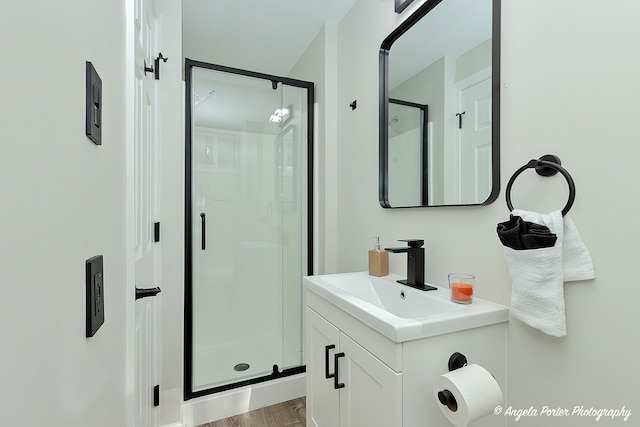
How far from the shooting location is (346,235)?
6.89 feet

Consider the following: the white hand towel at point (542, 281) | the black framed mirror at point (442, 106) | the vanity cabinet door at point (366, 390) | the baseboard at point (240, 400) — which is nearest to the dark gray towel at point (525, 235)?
the white hand towel at point (542, 281)

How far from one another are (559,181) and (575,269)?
Result: 245 millimetres

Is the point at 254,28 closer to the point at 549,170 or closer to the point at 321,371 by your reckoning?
the point at 549,170

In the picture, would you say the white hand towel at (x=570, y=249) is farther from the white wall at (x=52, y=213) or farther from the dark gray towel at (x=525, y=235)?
the white wall at (x=52, y=213)

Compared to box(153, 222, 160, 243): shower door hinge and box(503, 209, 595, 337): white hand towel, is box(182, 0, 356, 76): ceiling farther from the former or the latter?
box(503, 209, 595, 337): white hand towel

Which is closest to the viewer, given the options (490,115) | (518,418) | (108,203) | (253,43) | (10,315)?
(10,315)

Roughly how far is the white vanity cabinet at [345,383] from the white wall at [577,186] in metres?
0.42

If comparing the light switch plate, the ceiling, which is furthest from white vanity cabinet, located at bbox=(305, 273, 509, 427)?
the ceiling

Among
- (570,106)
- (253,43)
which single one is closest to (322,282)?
(570,106)

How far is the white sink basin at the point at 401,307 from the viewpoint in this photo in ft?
2.97

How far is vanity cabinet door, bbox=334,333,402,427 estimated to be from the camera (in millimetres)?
904

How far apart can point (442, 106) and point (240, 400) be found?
1.96 m

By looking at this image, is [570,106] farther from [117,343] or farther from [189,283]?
[189,283]

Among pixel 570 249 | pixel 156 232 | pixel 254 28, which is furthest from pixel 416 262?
pixel 254 28
